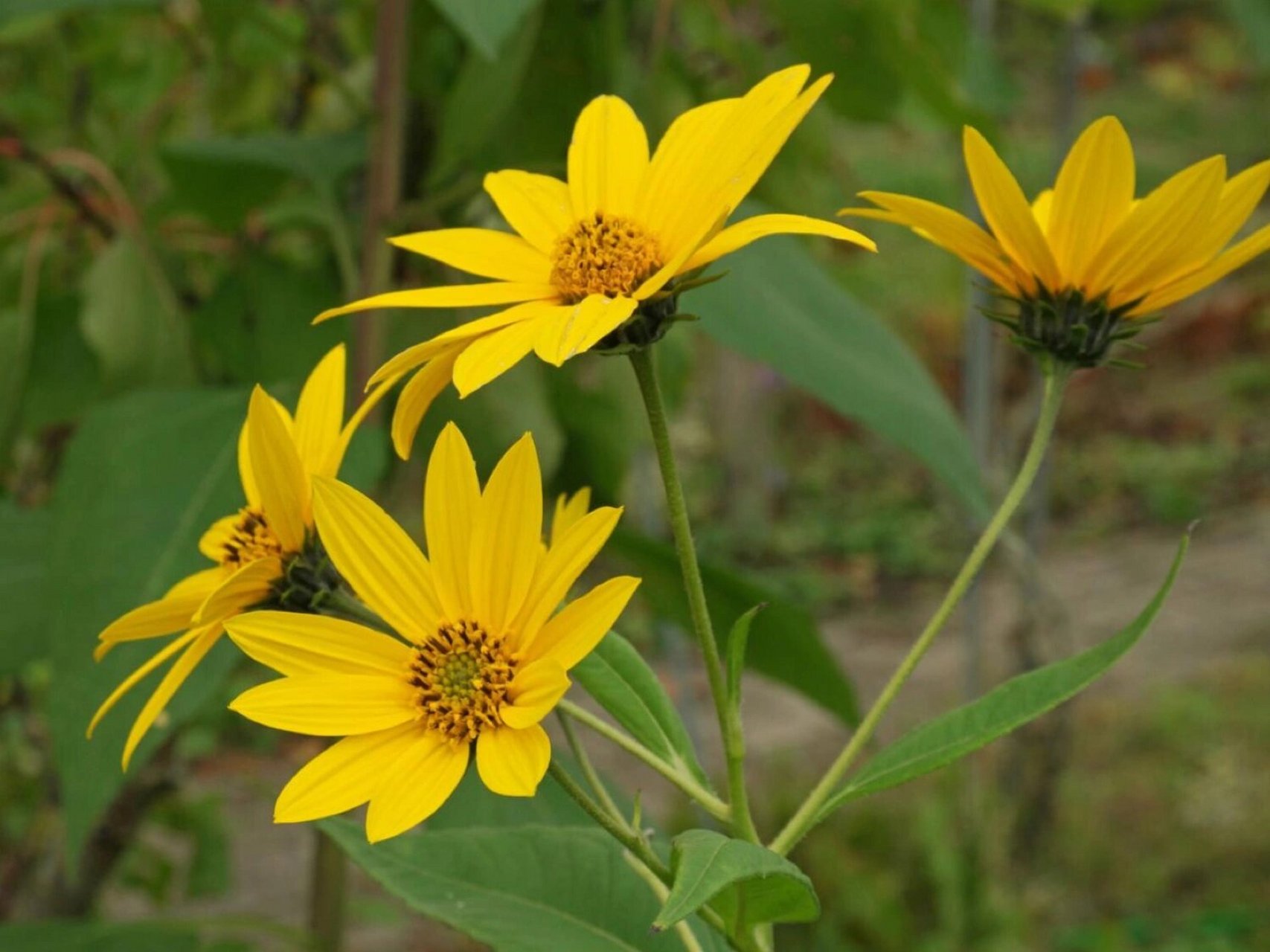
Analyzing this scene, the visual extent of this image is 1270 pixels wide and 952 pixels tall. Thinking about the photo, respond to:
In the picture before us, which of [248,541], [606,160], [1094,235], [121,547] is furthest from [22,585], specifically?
[1094,235]

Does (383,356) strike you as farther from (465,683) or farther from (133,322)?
(465,683)

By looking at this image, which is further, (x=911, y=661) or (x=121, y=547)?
(x=121, y=547)

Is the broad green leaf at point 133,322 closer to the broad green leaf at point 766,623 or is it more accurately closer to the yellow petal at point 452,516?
the broad green leaf at point 766,623

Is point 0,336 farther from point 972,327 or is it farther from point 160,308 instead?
point 972,327

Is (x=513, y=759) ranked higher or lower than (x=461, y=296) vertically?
lower

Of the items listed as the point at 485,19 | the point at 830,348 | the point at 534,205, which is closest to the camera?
the point at 534,205

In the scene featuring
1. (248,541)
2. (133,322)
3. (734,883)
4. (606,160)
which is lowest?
(734,883)
